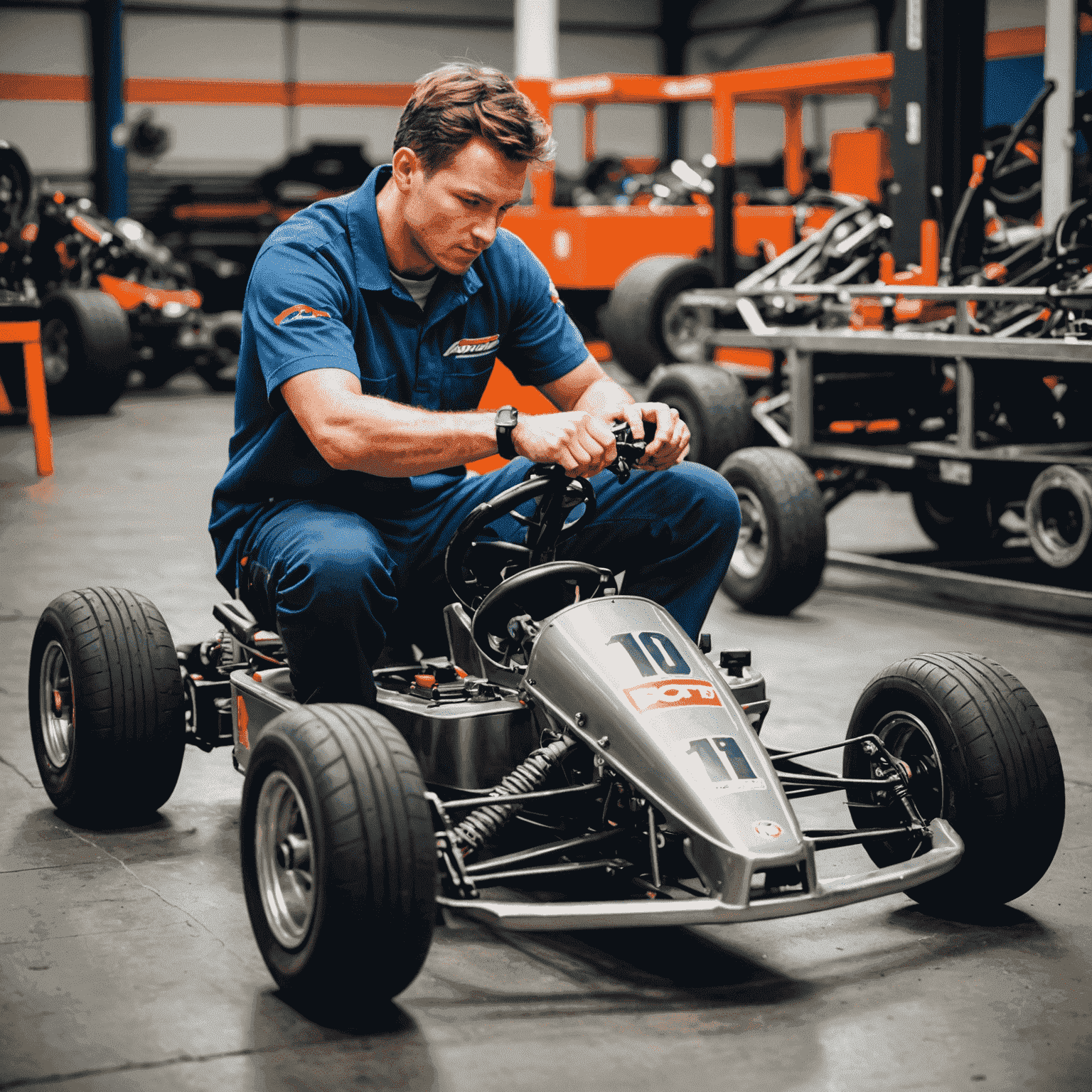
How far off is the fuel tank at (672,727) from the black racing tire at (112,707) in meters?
0.93

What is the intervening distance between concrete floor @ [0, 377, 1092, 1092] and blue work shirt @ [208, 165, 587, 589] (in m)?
0.66

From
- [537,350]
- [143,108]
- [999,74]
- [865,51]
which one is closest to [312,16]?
[143,108]

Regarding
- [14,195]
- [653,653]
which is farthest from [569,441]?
[14,195]

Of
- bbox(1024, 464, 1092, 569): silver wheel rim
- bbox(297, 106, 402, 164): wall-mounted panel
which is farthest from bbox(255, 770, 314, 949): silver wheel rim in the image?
bbox(297, 106, 402, 164): wall-mounted panel

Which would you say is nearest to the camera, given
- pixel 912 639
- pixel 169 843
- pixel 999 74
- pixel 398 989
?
pixel 398 989

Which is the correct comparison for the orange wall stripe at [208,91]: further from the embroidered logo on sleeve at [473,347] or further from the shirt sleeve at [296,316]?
the shirt sleeve at [296,316]

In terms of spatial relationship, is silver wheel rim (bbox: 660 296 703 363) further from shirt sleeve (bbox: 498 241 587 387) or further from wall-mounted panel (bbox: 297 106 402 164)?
wall-mounted panel (bbox: 297 106 402 164)

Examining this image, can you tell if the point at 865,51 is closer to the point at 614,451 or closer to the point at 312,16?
the point at 312,16

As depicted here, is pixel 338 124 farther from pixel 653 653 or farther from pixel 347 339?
pixel 653 653

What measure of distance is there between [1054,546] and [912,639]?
2.06 ft

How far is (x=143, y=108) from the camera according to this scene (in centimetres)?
2236

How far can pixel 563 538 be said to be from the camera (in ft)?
10.2

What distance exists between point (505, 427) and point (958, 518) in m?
4.60

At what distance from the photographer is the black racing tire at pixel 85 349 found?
1094cm
